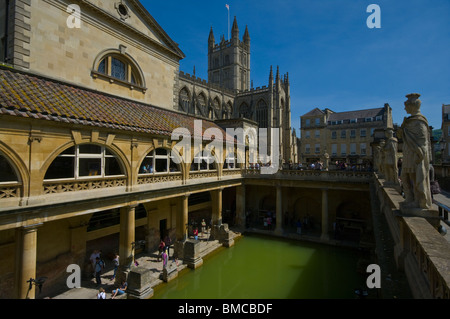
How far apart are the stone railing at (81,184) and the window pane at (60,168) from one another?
516 centimetres

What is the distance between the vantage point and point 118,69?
16844mm

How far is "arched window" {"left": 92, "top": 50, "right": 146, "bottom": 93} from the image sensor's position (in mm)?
15446

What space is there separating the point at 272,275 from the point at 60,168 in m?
15.0

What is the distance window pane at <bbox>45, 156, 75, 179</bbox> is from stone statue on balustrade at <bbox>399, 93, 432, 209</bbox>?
56.0 ft

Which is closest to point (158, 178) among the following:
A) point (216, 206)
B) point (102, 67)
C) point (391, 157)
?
point (216, 206)

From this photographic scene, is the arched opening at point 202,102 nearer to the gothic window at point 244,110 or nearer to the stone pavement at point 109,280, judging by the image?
the gothic window at point 244,110

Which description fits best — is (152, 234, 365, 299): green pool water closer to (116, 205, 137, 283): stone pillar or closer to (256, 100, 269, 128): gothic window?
(116, 205, 137, 283): stone pillar

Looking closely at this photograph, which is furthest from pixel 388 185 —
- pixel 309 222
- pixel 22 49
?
pixel 22 49

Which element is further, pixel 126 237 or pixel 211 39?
pixel 211 39

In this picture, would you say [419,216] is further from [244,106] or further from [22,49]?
[244,106]

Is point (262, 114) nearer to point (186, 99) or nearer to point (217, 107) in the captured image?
point (217, 107)

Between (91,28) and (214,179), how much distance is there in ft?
44.0

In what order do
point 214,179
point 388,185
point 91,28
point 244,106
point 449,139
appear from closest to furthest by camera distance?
point 388,185, point 91,28, point 214,179, point 449,139, point 244,106

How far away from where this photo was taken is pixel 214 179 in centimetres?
2020
